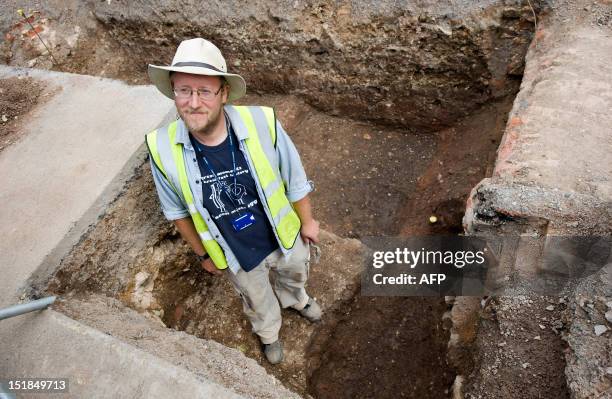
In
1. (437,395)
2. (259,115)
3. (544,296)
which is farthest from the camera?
(437,395)

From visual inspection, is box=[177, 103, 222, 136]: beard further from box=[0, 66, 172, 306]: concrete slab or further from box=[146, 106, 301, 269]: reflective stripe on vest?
box=[0, 66, 172, 306]: concrete slab

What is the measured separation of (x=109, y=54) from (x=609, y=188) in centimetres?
560

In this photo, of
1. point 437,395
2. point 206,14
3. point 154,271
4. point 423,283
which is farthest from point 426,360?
point 206,14

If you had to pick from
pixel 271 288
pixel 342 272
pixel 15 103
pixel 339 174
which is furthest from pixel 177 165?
pixel 339 174

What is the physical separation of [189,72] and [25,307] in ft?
4.46

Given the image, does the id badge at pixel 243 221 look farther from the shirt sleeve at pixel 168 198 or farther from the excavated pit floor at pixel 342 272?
the excavated pit floor at pixel 342 272

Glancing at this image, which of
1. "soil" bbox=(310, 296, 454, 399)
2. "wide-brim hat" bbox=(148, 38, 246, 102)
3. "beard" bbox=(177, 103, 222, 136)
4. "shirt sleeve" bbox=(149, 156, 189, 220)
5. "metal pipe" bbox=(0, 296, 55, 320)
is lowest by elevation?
"soil" bbox=(310, 296, 454, 399)

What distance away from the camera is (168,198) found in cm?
227

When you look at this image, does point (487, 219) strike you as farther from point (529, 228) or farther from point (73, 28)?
point (73, 28)

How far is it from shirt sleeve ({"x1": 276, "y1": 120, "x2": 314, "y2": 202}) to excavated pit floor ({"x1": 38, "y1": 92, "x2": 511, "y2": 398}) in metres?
1.02

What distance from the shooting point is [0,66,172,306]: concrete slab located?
2428 mm

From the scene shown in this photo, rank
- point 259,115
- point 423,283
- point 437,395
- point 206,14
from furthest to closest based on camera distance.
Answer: point 206,14
point 423,283
point 437,395
point 259,115

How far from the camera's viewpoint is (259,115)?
7.22ft

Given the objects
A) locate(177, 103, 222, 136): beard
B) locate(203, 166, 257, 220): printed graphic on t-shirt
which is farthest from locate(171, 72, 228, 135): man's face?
locate(203, 166, 257, 220): printed graphic on t-shirt
